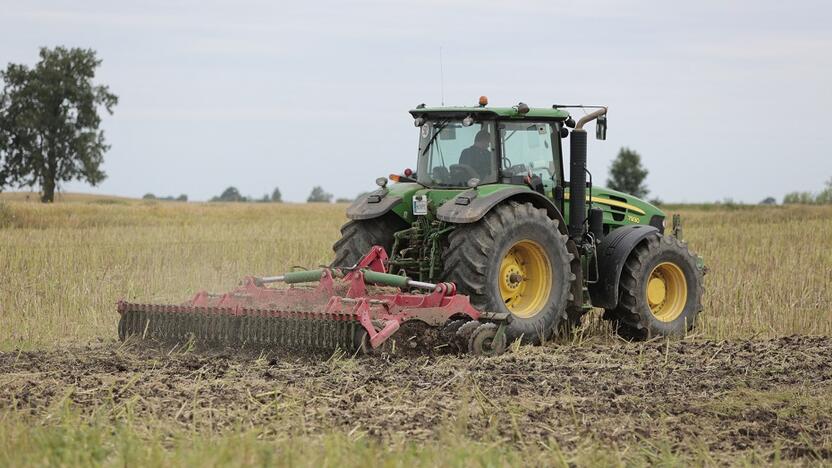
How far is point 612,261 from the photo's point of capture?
10.8 m

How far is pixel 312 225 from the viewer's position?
2647 centimetres

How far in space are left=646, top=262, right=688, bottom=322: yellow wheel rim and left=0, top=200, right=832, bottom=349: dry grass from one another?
1.34 feet

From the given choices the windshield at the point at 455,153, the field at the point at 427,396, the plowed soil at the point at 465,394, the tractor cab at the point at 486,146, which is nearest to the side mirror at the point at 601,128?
the tractor cab at the point at 486,146

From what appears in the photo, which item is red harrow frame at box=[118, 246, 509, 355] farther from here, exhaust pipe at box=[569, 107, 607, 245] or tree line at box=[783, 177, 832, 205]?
tree line at box=[783, 177, 832, 205]

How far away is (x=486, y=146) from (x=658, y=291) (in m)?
2.62

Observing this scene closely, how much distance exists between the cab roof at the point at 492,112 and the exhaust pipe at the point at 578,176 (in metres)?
0.22

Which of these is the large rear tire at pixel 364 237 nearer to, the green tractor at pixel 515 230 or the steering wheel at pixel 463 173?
the green tractor at pixel 515 230

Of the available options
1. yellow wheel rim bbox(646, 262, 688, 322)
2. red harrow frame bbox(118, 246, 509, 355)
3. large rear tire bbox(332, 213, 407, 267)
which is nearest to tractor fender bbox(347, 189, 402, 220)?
large rear tire bbox(332, 213, 407, 267)

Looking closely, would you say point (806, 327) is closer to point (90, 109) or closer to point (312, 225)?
point (312, 225)

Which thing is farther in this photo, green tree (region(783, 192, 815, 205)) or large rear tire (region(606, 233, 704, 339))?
green tree (region(783, 192, 815, 205))

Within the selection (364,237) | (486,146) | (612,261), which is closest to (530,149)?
(486,146)

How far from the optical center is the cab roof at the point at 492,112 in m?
10.1

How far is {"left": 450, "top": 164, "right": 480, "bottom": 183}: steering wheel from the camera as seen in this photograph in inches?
402

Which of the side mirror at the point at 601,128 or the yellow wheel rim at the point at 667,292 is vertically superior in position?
the side mirror at the point at 601,128
